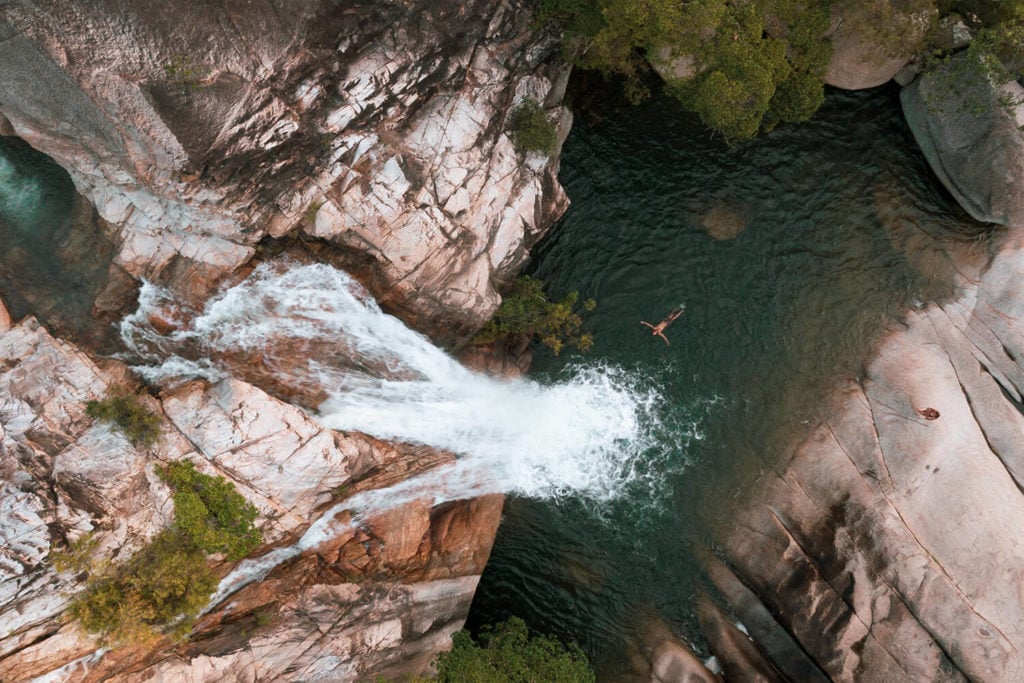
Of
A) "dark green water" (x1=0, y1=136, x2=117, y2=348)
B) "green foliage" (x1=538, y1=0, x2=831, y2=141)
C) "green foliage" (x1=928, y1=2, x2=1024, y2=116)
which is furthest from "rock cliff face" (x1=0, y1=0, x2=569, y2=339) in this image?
"green foliage" (x1=928, y1=2, x2=1024, y2=116)

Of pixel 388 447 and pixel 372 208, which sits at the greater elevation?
Result: pixel 372 208

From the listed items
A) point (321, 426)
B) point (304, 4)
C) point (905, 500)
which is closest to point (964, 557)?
point (905, 500)

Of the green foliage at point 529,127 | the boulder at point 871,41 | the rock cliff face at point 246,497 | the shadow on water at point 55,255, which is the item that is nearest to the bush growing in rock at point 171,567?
the rock cliff face at point 246,497

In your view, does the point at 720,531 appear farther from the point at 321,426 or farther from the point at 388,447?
the point at 321,426

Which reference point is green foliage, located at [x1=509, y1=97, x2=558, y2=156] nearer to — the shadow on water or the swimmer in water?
the swimmer in water

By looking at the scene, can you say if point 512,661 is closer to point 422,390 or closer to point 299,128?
point 422,390

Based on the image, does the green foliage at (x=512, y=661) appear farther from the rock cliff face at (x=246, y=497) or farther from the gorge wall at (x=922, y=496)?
the gorge wall at (x=922, y=496)
